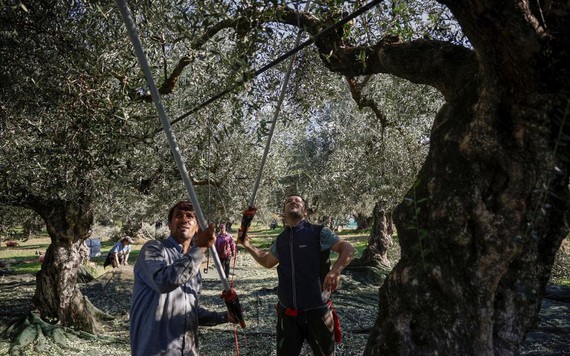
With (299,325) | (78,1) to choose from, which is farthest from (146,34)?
(299,325)

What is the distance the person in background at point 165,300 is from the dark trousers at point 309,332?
49.7 inches

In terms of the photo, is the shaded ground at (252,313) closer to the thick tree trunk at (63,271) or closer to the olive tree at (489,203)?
the thick tree trunk at (63,271)

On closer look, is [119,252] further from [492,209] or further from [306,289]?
[492,209]

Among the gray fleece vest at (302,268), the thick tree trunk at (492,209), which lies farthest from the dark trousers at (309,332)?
the thick tree trunk at (492,209)

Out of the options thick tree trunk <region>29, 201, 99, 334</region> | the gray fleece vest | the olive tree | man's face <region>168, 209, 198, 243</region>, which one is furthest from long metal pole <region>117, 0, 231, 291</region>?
thick tree trunk <region>29, 201, 99, 334</region>

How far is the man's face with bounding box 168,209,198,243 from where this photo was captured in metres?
3.62

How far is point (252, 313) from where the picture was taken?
1089 centimetres

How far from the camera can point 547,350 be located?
781 centimetres

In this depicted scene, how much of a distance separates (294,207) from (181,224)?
1.69 metres

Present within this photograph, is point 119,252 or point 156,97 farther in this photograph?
point 119,252

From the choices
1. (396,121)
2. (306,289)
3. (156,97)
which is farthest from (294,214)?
(396,121)

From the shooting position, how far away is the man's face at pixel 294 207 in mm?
4996

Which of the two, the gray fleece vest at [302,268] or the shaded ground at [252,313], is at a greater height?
the gray fleece vest at [302,268]

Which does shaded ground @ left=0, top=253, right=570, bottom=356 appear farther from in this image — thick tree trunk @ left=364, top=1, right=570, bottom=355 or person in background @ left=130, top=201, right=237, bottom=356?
thick tree trunk @ left=364, top=1, right=570, bottom=355
